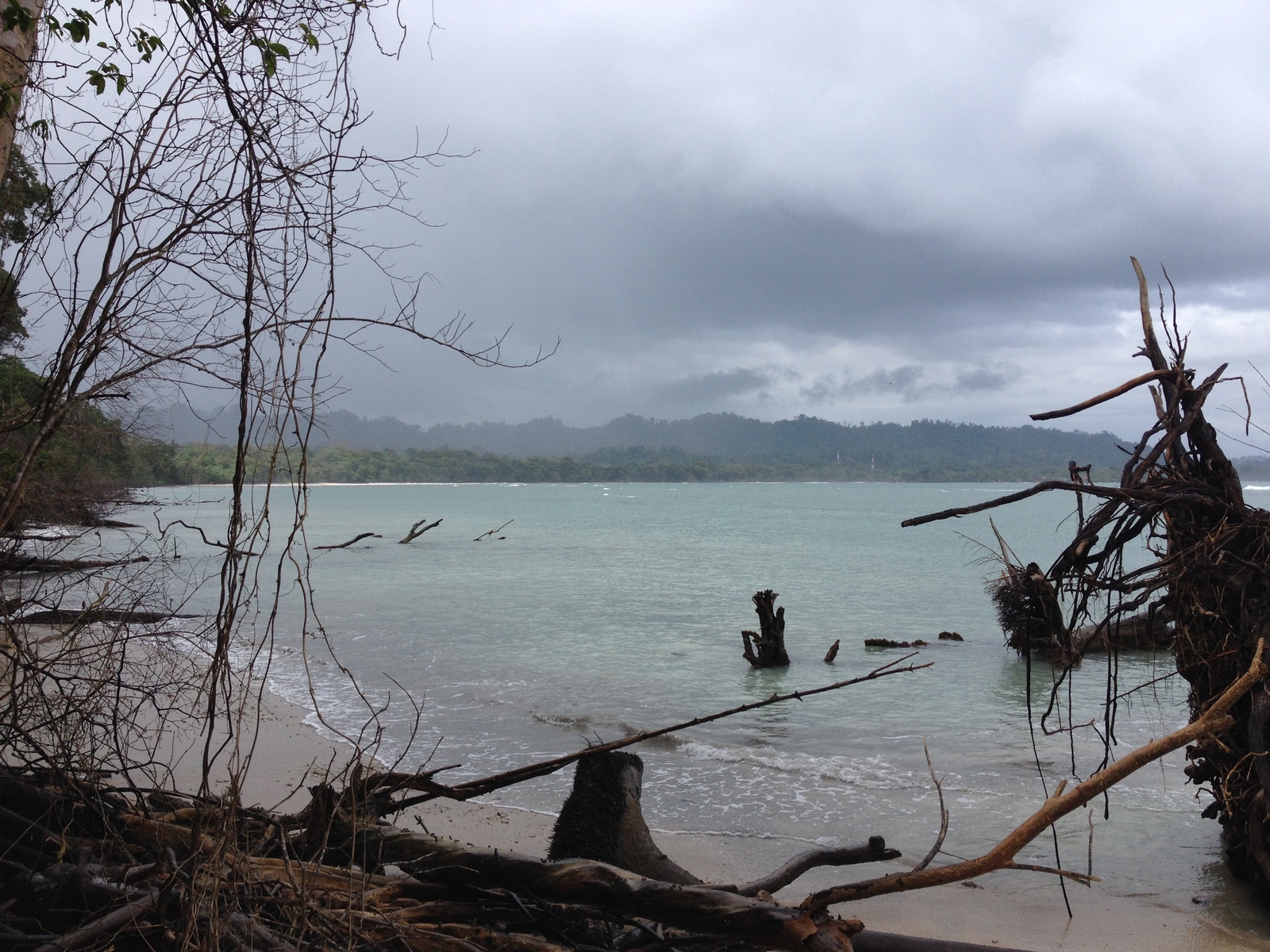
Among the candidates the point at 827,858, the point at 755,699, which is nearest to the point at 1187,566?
the point at 827,858

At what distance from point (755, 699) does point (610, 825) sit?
9742mm

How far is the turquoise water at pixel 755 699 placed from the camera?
7.82 m

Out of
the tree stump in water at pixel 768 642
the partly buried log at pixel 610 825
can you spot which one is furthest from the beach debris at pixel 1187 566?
the tree stump in water at pixel 768 642

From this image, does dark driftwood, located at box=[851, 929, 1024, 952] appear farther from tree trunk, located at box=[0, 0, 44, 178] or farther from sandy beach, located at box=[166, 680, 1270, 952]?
tree trunk, located at box=[0, 0, 44, 178]

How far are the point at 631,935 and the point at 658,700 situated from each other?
10.8 metres

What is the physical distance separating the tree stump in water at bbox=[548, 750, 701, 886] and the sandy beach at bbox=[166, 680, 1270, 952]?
571 millimetres

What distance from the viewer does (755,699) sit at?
13977mm

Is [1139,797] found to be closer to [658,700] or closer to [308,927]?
[658,700]

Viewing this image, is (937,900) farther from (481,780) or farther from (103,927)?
(103,927)

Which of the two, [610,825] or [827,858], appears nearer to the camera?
[827,858]

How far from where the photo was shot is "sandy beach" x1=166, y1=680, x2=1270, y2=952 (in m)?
5.31

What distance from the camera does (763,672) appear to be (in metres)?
16.1

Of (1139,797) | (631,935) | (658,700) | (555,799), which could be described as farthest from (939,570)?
(631,935)

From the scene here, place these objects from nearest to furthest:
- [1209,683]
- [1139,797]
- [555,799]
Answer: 1. [1209,683]
2. [555,799]
3. [1139,797]
